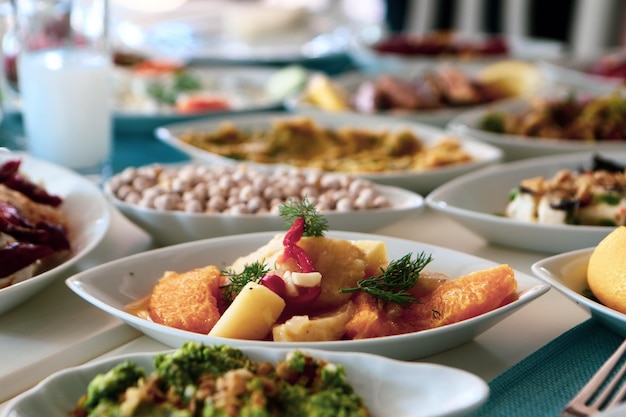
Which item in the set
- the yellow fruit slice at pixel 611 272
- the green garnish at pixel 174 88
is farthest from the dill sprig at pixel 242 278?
the green garnish at pixel 174 88

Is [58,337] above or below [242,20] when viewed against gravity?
below

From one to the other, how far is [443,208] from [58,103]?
946 millimetres

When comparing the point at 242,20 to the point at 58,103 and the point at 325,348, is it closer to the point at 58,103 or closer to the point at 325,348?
the point at 58,103

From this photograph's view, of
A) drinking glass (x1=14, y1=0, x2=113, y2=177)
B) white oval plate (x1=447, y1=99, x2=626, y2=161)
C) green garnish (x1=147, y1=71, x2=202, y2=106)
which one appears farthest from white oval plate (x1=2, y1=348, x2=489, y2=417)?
green garnish (x1=147, y1=71, x2=202, y2=106)

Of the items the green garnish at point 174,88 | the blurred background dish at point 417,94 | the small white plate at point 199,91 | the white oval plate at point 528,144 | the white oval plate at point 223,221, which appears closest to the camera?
the white oval plate at point 223,221

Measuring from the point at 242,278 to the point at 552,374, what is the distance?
0.40 metres

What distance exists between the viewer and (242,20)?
11.6ft

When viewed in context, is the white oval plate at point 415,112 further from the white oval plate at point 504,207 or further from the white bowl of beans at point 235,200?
the white bowl of beans at point 235,200

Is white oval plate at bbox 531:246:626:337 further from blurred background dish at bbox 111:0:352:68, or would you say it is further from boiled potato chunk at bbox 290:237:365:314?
blurred background dish at bbox 111:0:352:68

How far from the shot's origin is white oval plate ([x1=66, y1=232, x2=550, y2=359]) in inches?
38.2

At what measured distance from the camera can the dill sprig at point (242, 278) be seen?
1.06 metres

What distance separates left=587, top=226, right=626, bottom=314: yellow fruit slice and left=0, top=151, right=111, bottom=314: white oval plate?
2.41ft

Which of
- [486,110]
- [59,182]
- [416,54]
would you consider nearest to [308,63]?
[416,54]

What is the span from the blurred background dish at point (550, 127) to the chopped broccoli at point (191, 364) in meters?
1.35
